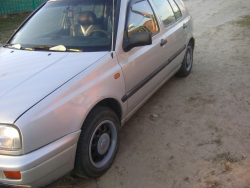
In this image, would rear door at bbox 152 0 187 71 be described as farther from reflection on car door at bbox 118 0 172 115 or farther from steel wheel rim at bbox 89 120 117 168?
steel wheel rim at bbox 89 120 117 168

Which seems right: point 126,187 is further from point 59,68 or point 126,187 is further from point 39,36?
point 39,36

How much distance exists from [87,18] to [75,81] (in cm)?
114

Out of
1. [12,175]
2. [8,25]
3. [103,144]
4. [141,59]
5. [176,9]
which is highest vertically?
[176,9]

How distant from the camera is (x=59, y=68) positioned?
2.61 meters

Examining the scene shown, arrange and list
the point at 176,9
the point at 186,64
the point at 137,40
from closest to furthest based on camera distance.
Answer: the point at 137,40 < the point at 176,9 < the point at 186,64

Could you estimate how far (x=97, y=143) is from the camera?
9.02 feet

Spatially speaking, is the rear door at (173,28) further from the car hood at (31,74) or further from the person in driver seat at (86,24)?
the car hood at (31,74)

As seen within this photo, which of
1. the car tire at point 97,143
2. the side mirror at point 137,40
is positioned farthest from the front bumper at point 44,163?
the side mirror at point 137,40

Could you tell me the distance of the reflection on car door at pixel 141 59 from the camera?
10.3 feet

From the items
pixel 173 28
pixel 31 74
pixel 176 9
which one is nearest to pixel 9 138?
pixel 31 74

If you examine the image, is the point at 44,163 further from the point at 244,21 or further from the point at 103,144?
the point at 244,21

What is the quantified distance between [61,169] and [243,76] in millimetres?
4083

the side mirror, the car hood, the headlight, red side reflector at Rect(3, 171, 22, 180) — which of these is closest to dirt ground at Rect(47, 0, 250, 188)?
red side reflector at Rect(3, 171, 22, 180)

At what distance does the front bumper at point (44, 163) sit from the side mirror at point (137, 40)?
117 centimetres
